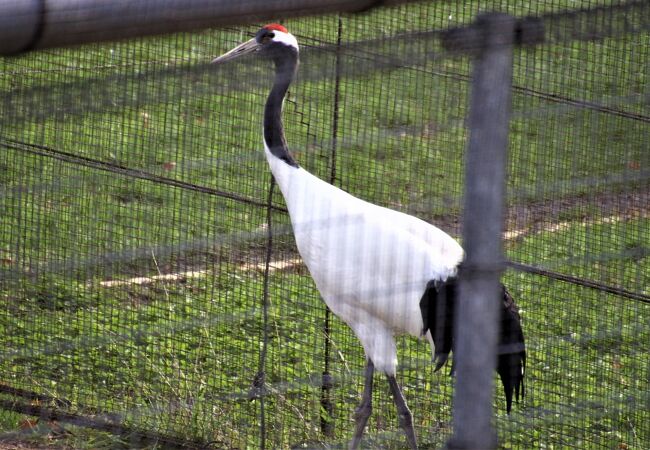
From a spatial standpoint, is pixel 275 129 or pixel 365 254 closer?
pixel 365 254

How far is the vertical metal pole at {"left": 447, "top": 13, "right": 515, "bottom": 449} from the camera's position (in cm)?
218

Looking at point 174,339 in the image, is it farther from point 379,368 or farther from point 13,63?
point 13,63

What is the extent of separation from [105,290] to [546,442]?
Answer: 2122mm

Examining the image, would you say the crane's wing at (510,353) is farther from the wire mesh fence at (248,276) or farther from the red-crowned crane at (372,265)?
the wire mesh fence at (248,276)

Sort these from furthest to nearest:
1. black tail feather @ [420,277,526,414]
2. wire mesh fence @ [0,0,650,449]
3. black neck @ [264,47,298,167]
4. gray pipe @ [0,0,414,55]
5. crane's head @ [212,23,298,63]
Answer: crane's head @ [212,23,298,63] → black neck @ [264,47,298,167] → wire mesh fence @ [0,0,650,449] → black tail feather @ [420,277,526,414] → gray pipe @ [0,0,414,55]

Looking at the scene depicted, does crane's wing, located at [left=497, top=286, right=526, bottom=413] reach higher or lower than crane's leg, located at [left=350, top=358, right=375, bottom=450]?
higher

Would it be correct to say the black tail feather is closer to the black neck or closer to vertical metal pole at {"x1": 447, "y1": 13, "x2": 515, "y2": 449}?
the black neck

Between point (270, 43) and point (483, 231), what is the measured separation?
3.42m

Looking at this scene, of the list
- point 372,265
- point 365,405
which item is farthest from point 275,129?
point 365,405

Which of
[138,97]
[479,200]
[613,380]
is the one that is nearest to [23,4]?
[138,97]

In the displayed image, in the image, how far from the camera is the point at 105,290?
209 inches

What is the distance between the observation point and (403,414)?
519 centimetres

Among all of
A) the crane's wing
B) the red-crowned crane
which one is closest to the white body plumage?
the red-crowned crane

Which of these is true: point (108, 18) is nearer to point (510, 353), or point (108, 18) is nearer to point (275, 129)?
point (510, 353)
